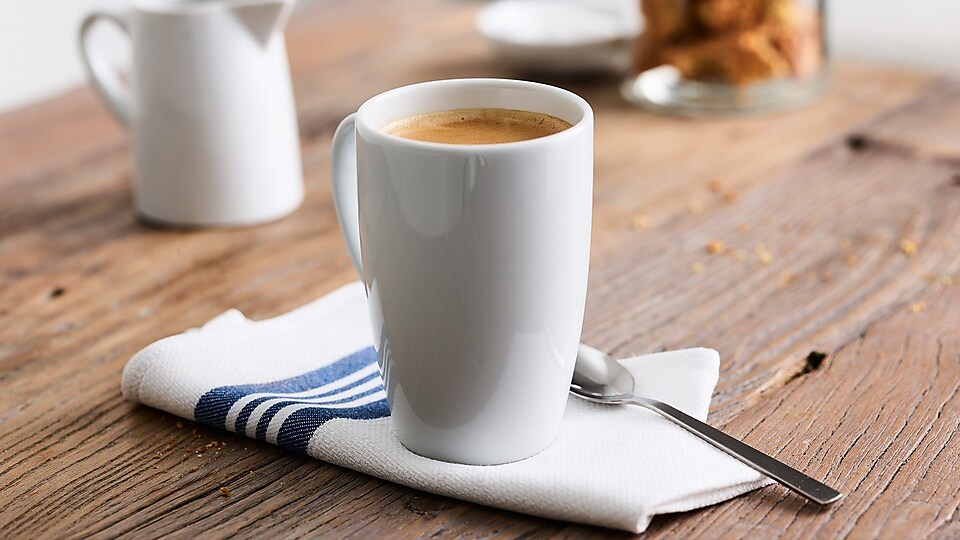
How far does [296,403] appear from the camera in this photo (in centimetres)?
69

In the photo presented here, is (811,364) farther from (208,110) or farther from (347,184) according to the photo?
(208,110)

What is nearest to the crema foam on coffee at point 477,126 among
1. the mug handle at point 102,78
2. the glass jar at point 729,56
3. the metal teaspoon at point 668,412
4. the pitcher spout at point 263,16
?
the metal teaspoon at point 668,412

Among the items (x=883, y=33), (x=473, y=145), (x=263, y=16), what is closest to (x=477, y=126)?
(x=473, y=145)

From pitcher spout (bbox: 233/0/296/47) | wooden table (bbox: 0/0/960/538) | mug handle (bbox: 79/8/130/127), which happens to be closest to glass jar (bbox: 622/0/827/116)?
wooden table (bbox: 0/0/960/538)

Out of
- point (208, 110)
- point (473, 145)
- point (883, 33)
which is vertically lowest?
point (883, 33)

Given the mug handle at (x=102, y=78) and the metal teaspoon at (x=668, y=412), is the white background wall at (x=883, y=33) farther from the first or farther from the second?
the metal teaspoon at (x=668, y=412)

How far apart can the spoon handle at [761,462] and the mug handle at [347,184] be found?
0.23 m

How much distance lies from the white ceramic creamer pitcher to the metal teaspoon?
46 cm

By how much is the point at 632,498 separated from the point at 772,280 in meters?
0.39

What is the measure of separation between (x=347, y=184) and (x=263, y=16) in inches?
16.2

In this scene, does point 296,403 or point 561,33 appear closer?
point 296,403

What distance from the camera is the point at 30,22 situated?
7.23 feet

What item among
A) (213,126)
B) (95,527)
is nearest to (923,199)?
(213,126)

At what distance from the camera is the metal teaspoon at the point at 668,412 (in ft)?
2.01
